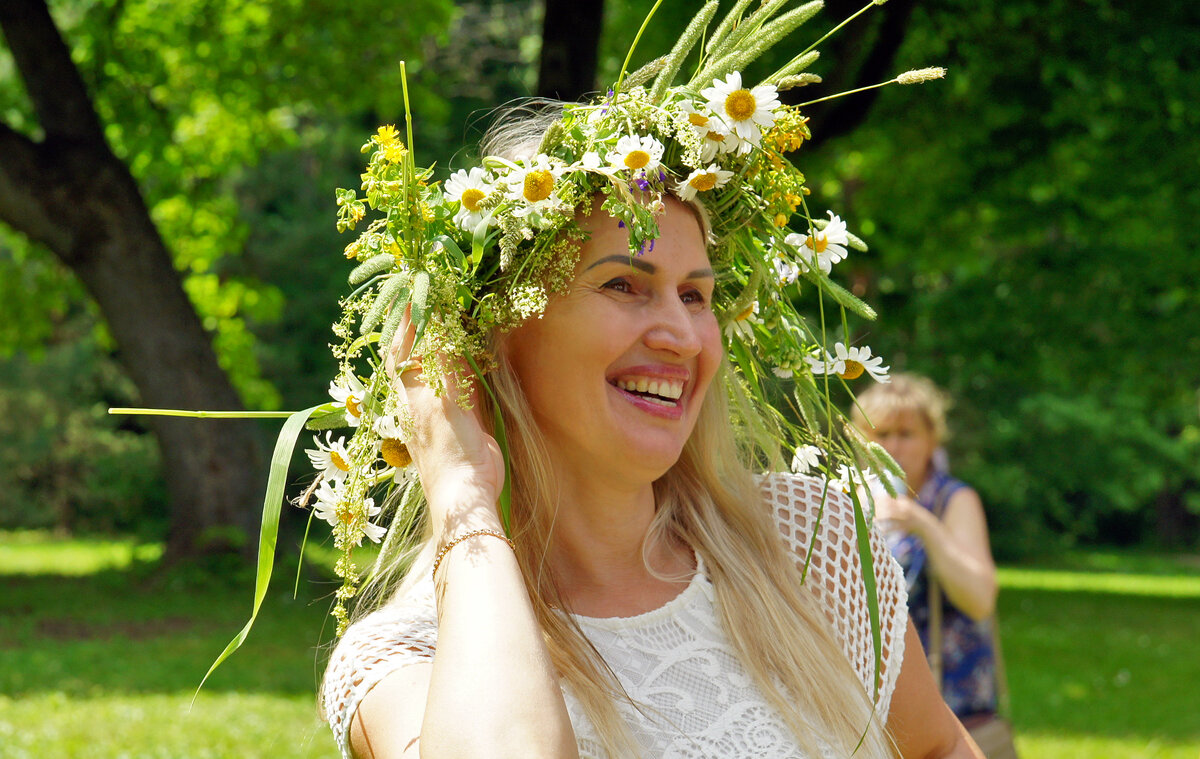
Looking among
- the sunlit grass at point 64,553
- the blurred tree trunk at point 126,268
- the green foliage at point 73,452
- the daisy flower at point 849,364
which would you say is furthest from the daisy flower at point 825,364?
the green foliage at point 73,452

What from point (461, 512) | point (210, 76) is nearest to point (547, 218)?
point (461, 512)

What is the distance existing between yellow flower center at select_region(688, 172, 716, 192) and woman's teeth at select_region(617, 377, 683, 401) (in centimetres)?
36

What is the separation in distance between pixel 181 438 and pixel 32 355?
3980mm

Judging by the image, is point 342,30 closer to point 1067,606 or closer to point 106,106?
point 106,106

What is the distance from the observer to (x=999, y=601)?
16.9 m

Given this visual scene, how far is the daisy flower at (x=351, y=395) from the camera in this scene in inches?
85.2

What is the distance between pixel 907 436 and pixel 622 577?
2.73 metres

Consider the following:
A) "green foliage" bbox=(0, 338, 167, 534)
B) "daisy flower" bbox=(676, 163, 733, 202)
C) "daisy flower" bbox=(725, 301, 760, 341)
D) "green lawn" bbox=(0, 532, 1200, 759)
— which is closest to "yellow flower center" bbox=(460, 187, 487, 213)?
"daisy flower" bbox=(676, 163, 733, 202)

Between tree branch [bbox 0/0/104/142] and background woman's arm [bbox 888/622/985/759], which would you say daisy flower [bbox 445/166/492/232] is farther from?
tree branch [bbox 0/0/104/142]

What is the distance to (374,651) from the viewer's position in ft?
6.73

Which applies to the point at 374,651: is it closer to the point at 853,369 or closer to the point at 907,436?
the point at 853,369

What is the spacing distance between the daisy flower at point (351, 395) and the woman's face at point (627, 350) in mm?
340

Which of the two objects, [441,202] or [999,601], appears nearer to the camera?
[441,202]

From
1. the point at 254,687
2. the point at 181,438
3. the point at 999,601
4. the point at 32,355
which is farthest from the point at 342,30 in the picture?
the point at 999,601
